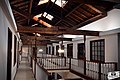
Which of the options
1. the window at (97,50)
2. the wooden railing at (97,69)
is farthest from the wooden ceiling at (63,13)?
the wooden railing at (97,69)

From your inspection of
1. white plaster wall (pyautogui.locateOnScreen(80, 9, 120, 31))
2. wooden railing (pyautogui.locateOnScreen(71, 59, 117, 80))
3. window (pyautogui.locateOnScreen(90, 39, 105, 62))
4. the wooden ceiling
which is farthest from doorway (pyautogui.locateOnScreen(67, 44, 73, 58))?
white plaster wall (pyautogui.locateOnScreen(80, 9, 120, 31))

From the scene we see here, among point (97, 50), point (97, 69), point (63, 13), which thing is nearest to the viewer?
point (97, 69)

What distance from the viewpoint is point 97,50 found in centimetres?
881

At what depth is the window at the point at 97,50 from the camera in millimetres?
8273

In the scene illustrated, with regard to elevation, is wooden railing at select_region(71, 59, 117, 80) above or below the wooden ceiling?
below

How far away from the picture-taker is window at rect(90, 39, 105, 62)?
27.1ft

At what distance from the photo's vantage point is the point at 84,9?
866 centimetres

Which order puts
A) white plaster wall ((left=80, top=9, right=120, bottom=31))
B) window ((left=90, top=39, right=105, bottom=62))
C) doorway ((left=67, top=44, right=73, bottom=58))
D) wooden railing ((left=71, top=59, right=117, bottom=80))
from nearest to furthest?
wooden railing ((left=71, top=59, right=117, bottom=80)) < white plaster wall ((left=80, top=9, right=120, bottom=31)) < window ((left=90, top=39, right=105, bottom=62)) < doorway ((left=67, top=44, right=73, bottom=58))

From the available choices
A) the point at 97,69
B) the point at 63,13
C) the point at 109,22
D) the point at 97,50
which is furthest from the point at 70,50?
the point at 109,22

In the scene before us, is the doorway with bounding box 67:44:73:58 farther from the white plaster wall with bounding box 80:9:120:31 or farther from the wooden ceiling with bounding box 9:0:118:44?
the white plaster wall with bounding box 80:9:120:31

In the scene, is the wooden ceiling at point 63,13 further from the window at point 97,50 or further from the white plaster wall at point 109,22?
the window at point 97,50

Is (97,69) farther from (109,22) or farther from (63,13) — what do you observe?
(63,13)

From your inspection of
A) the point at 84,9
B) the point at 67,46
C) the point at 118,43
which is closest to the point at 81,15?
the point at 84,9

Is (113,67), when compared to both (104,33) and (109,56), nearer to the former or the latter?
(109,56)
